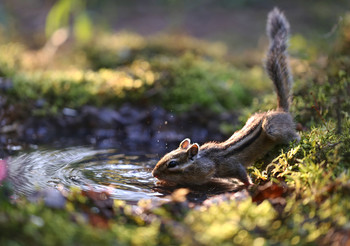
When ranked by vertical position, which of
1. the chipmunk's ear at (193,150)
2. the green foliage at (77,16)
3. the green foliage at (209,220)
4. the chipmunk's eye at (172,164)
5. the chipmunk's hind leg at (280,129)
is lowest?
the green foliage at (209,220)

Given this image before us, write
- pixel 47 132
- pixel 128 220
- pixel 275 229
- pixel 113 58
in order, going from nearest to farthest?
pixel 275 229, pixel 128 220, pixel 47 132, pixel 113 58

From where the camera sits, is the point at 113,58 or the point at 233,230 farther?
the point at 113,58

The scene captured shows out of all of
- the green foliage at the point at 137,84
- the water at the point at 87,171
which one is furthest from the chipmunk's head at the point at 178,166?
the green foliage at the point at 137,84

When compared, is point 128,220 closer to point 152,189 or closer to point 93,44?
point 152,189

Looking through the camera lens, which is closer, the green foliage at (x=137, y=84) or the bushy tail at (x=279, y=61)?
the bushy tail at (x=279, y=61)

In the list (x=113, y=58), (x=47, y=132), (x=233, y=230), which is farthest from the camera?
(x=113, y=58)

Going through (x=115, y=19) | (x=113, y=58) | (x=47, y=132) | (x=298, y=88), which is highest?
(x=115, y=19)

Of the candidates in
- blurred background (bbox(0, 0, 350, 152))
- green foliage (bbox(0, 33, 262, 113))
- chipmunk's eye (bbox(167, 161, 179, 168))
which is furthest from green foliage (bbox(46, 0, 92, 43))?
chipmunk's eye (bbox(167, 161, 179, 168))

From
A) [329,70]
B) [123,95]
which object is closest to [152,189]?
[329,70]

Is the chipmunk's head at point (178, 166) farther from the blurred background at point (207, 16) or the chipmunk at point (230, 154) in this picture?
the blurred background at point (207, 16)
